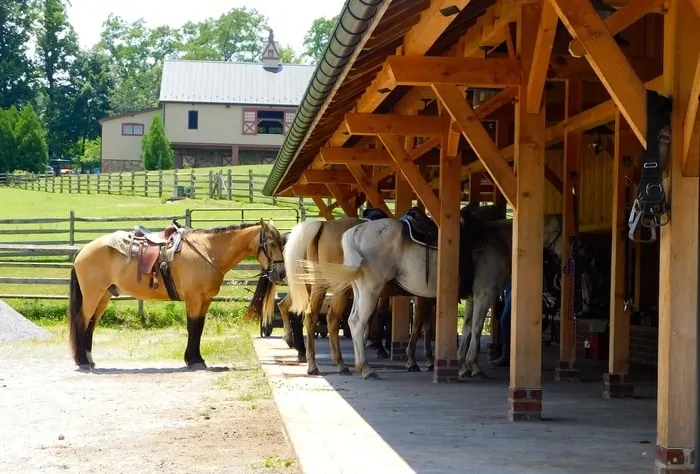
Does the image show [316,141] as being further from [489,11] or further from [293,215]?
[293,215]

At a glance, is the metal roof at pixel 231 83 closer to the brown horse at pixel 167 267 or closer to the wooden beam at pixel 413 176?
the brown horse at pixel 167 267

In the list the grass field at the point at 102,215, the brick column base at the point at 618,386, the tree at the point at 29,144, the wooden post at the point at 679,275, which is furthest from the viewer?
the tree at the point at 29,144

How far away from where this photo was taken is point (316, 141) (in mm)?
12758

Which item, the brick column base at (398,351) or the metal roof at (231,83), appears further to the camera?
the metal roof at (231,83)

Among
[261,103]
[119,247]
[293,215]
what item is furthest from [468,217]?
[261,103]

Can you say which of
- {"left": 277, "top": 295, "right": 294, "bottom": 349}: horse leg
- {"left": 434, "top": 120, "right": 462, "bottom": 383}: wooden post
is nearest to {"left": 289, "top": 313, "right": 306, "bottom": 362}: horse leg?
{"left": 277, "top": 295, "right": 294, "bottom": 349}: horse leg

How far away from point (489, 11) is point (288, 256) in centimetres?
429

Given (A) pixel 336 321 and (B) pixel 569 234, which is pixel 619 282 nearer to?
(B) pixel 569 234

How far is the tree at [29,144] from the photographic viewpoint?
58656mm

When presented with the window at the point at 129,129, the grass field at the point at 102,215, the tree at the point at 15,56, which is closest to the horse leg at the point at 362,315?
the grass field at the point at 102,215

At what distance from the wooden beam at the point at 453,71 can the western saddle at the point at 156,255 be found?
619cm

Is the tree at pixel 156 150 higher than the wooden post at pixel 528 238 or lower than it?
higher

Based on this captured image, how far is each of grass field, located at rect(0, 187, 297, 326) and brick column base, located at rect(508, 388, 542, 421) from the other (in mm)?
13368

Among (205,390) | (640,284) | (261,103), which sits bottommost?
(205,390)
